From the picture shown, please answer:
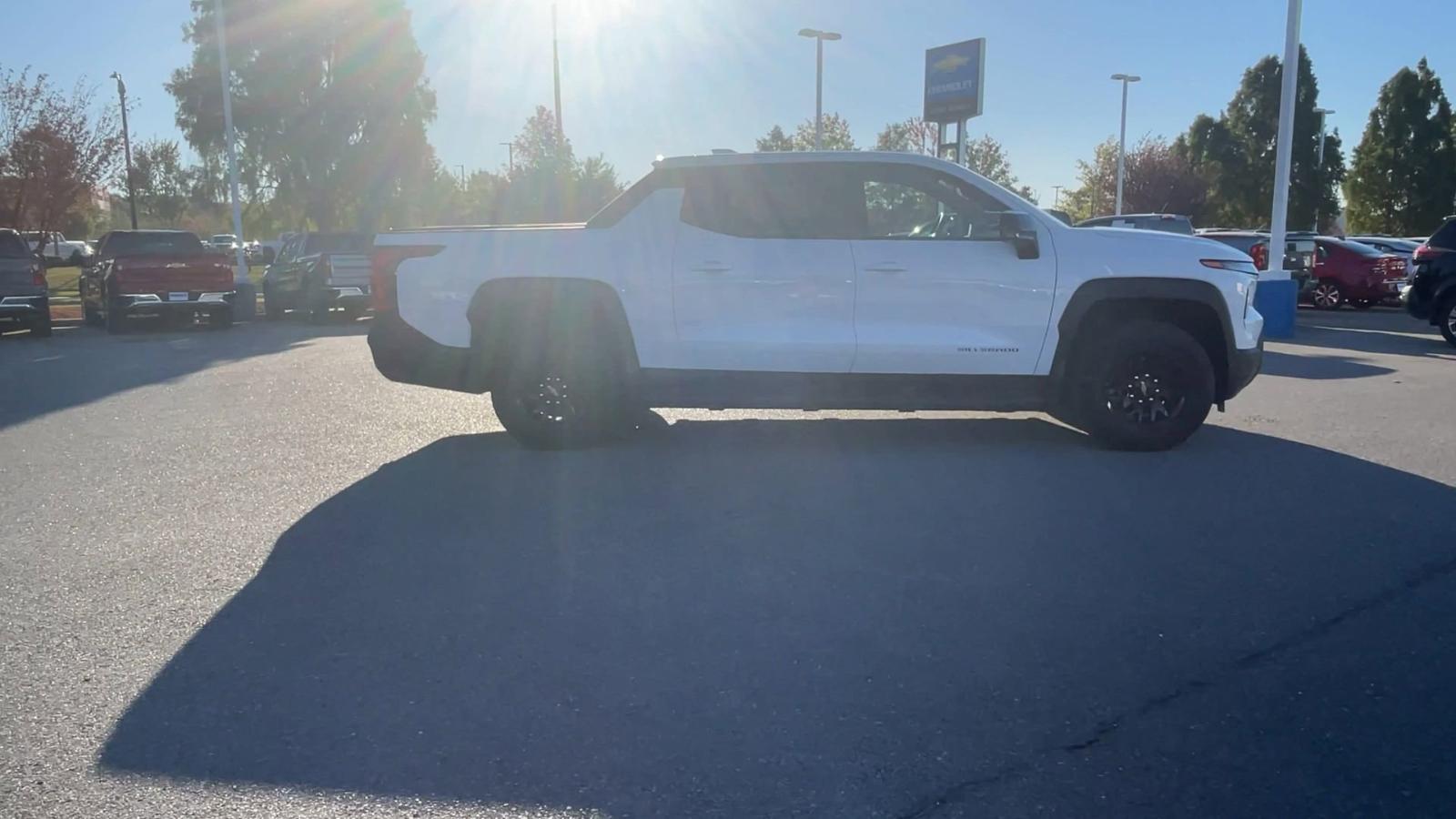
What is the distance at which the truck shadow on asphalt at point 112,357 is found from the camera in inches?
448

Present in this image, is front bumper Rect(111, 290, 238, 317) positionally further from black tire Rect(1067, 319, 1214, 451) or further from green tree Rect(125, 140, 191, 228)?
green tree Rect(125, 140, 191, 228)

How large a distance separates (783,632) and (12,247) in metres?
18.9

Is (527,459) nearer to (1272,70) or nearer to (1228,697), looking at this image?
(1228,697)

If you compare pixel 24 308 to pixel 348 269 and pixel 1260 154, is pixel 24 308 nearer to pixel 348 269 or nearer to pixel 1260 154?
pixel 348 269

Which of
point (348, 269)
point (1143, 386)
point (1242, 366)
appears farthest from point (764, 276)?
point (348, 269)

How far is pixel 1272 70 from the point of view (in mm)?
→ 46469

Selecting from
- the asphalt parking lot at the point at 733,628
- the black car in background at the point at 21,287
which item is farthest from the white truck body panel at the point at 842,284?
the black car in background at the point at 21,287

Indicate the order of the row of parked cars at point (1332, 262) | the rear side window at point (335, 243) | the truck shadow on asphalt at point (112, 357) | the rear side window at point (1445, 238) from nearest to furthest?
the truck shadow on asphalt at point (112, 357), the rear side window at point (1445, 238), the row of parked cars at point (1332, 262), the rear side window at point (335, 243)

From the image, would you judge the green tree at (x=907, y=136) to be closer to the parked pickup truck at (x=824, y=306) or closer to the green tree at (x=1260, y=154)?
the green tree at (x=1260, y=154)

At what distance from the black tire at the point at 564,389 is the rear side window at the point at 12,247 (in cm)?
1474

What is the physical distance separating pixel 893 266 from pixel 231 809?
5401 mm

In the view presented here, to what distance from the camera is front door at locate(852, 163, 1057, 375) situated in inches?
296

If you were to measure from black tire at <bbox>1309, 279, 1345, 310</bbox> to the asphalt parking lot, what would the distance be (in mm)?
16243

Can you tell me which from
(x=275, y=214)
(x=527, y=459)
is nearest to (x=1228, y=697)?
(x=527, y=459)
